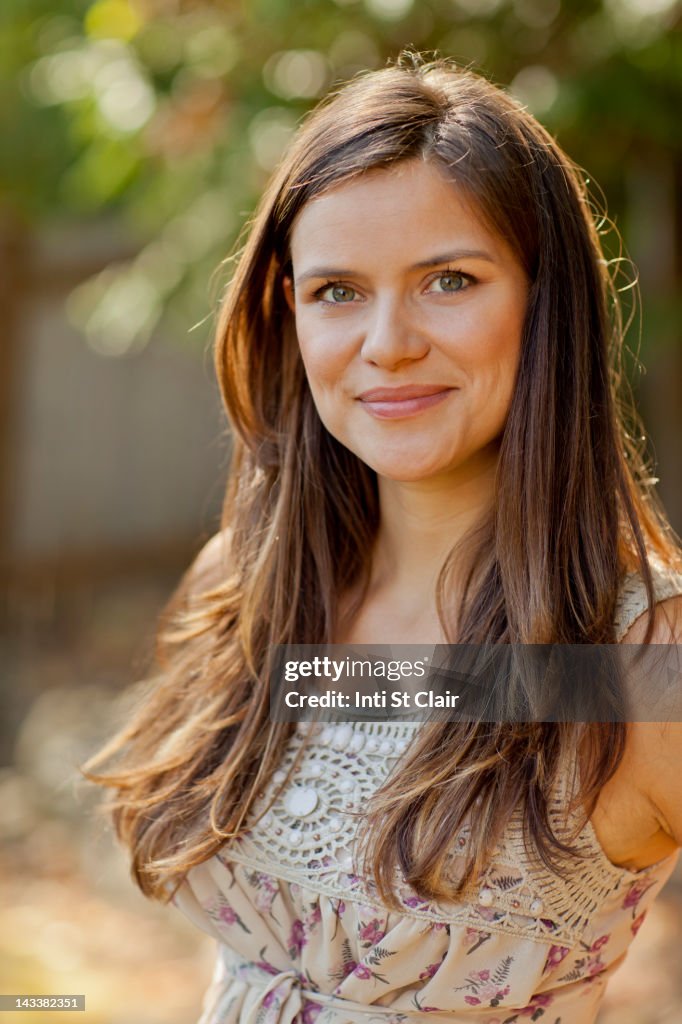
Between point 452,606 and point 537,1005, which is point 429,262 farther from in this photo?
point 537,1005

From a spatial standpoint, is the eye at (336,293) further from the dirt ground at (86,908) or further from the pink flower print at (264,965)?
the dirt ground at (86,908)

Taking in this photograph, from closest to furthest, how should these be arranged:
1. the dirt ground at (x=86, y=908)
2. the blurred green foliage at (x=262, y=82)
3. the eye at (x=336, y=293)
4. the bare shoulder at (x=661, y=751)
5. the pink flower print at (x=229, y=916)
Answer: the bare shoulder at (x=661, y=751) → the eye at (x=336, y=293) → the pink flower print at (x=229, y=916) → the blurred green foliage at (x=262, y=82) → the dirt ground at (x=86, y=908)

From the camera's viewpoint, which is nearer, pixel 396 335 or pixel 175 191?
pixel 396 335

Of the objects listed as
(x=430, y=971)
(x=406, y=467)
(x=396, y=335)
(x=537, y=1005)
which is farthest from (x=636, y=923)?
(x=396, y=335)

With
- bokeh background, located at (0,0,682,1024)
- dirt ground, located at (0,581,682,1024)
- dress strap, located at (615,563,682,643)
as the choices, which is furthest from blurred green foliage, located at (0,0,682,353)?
dress strap, located at (615,563,682,643)

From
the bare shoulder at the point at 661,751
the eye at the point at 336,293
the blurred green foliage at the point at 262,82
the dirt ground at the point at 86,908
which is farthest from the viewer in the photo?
the dirt ground at the point at 86,908

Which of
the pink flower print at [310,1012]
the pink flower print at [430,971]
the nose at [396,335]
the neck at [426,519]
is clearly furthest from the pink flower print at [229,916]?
the nose at [396,335]

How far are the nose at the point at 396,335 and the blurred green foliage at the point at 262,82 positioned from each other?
1.61m

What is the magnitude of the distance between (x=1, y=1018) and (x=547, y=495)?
2193 millimetres

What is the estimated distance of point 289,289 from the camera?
1.76m

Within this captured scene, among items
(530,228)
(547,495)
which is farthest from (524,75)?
(547,495)

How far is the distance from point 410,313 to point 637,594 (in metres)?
0.46

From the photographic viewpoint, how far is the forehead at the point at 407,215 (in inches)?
57.4

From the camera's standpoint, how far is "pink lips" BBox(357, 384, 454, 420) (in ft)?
4.93
